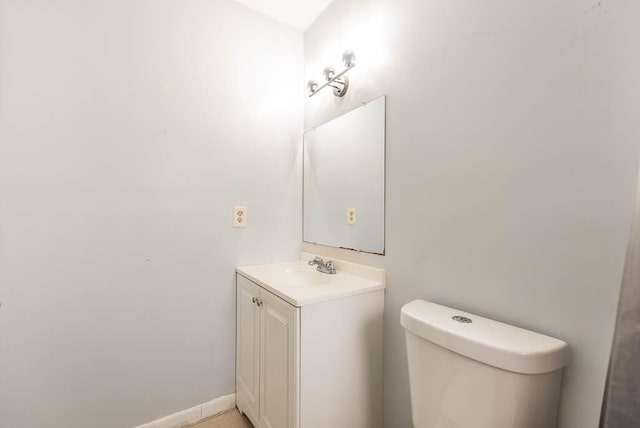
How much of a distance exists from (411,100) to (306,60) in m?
1.02

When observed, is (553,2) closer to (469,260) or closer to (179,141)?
(469,260)

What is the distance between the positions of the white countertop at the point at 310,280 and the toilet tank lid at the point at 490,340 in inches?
12.4

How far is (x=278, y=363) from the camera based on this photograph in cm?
114

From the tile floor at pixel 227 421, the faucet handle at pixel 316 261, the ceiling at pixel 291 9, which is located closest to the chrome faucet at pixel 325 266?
the faucet handle at pixel 316 261

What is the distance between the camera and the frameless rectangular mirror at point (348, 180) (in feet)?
4.33

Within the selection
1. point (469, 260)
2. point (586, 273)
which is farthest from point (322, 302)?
point (586, 273)

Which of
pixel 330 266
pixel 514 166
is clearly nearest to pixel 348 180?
pixel 330 266

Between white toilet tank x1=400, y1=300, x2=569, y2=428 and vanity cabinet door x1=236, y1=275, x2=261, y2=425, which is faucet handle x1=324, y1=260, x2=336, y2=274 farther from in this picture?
white toilet tank x1=400, y1=300, x2=569, y2=428

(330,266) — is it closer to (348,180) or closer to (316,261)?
(316,261)

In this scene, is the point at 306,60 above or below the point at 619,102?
above

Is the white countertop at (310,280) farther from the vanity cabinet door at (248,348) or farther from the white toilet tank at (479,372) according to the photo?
the white toilet tank at (479,372)

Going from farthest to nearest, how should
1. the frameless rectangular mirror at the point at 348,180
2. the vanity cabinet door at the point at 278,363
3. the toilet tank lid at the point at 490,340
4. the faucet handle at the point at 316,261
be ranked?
the faucet handle at the point at 316,261 < the frameless rectangular mirror at the point at 348,180 < the vanity cabinet door at the point at 278,363 < the toilet tank lid at the point at 490,340

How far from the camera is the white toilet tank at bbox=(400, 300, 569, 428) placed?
2.22 feet

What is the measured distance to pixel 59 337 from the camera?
3.90 feet
